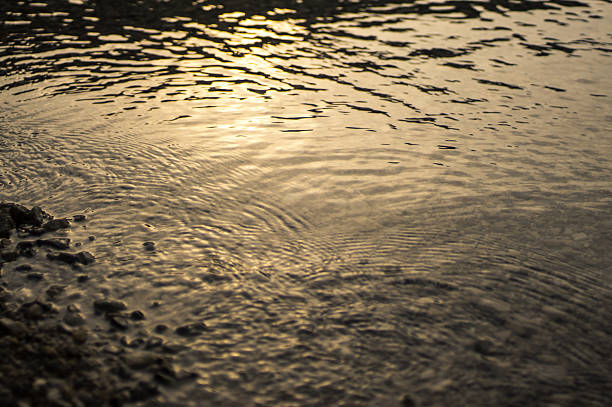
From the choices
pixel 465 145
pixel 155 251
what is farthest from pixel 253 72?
pixel 155 251

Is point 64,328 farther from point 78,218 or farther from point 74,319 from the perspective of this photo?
point 78,218

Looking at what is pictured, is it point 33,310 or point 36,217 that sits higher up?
point 36,217

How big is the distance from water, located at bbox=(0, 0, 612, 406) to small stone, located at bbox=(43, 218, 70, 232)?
21cm

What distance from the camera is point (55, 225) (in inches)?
262

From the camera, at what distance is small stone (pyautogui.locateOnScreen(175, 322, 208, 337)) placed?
5180 mm

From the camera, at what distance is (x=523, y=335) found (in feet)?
17.7

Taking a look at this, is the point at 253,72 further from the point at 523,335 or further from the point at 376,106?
the point at 523,335

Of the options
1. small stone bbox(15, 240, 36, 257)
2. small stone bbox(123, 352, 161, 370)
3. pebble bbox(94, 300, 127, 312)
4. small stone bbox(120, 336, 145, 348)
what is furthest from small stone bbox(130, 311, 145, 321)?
small stone bbox(15, 240, 36, 257)

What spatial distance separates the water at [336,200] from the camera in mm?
5027

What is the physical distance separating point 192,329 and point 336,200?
11.7 ft

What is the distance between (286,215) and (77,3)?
54.5ft

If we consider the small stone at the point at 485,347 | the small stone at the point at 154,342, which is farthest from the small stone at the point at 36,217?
the small stone at the point at 485,347

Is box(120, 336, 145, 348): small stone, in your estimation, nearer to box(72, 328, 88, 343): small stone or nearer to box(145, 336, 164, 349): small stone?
box(145, 336, 164, 349): small stone

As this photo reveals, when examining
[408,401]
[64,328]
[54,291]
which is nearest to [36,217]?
[54,291]
